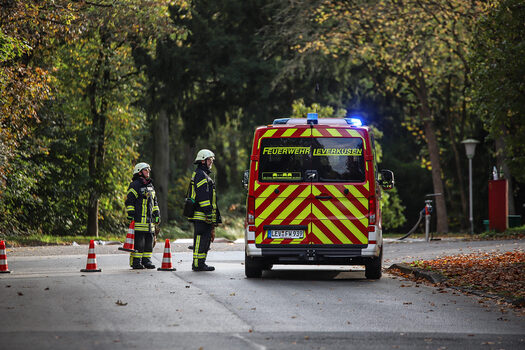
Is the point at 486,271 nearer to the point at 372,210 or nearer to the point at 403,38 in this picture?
the point at 372,210

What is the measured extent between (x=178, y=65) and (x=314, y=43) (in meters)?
6.40

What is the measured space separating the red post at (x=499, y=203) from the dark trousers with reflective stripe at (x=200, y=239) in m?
15.4

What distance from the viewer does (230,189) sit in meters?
47.6

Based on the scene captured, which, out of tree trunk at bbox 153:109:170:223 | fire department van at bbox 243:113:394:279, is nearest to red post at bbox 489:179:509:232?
tree trunk at bbox 153:109:170:223

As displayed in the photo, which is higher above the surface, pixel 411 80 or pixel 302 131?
pixel 411 80

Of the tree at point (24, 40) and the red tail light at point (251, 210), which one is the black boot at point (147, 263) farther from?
the tree at point (24, 40)

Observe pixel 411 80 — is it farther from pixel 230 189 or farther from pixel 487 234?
pixel 230 189

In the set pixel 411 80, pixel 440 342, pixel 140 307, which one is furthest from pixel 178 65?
pixel 440 342

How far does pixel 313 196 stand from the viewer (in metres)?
14.4

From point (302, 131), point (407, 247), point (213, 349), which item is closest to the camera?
point (213, 349)

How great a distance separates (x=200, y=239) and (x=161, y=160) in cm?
2361

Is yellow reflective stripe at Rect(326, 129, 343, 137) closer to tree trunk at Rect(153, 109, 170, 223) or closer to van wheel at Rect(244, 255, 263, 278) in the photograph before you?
van wheel at Rect(244, 255, 263, 278)

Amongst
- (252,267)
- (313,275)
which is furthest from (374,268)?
(252,267)

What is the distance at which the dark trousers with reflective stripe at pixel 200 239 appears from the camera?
634 inches
